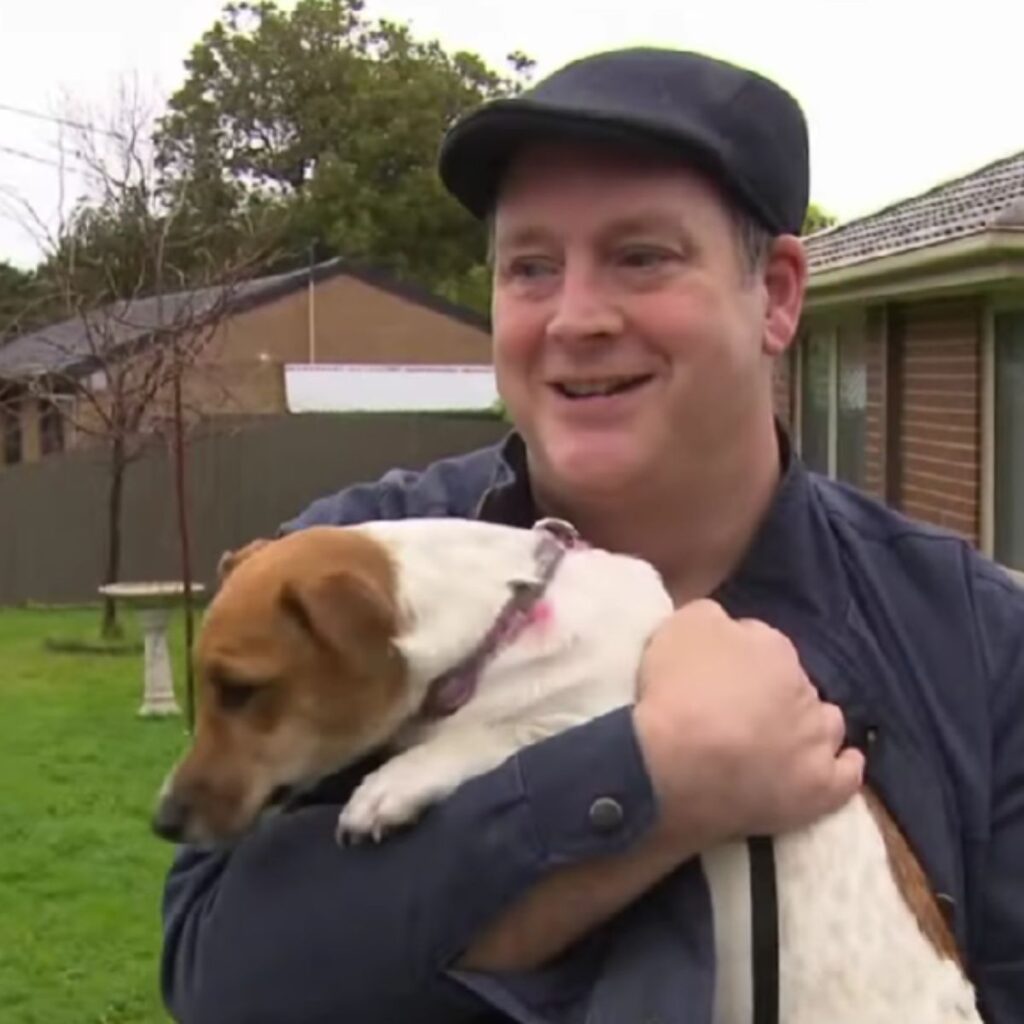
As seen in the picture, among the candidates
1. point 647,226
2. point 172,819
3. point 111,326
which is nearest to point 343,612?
point 172,819

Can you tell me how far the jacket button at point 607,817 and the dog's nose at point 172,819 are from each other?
50 cm

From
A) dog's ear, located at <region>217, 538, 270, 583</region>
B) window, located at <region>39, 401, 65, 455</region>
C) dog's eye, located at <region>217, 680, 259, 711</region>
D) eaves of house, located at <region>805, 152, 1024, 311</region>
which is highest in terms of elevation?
eaves of house, located at <region>805, 152, 1024, 311</region>

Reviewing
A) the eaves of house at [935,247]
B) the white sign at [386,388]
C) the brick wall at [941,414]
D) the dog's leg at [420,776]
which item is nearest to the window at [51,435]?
the white sign at [386,388]

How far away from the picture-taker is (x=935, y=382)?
12594 mm

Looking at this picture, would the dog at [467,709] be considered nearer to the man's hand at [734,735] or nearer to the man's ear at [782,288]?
the man's hand at [734,735]

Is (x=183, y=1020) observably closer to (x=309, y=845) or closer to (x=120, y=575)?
(x=309, y=845)

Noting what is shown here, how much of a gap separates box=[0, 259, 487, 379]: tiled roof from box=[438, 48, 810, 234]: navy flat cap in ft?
53.5

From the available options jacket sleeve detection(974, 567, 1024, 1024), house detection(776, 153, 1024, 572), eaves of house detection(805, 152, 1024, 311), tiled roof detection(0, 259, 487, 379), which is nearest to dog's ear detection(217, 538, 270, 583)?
jacket sleeve detection(974, 567, 1024, 1024)

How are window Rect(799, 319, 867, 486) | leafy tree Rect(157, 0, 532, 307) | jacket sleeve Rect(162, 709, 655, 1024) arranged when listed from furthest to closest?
leafy tree Rect(157, 0, 532, 307)
window Rect(799, 319, 867, 486)
jacket sleeve Rect(162, 709, 655, 1024)

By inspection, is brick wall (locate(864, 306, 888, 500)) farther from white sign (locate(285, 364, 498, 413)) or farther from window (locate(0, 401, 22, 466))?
window (locate(0, 401, 22, 466))

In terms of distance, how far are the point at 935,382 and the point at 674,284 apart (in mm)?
10735

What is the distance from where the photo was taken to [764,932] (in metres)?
2.04

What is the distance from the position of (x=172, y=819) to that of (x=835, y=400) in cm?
1385

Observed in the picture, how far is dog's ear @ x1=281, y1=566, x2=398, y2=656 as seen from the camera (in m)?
2.13
